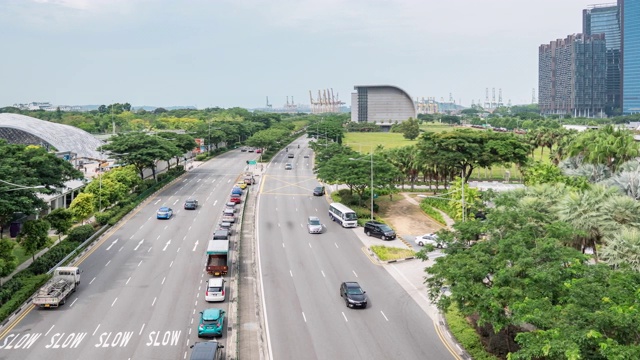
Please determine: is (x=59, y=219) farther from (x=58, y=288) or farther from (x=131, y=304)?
(x=131, y=304)

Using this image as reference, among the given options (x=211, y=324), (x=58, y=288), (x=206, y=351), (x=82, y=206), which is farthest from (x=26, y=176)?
(x=206, y=351)

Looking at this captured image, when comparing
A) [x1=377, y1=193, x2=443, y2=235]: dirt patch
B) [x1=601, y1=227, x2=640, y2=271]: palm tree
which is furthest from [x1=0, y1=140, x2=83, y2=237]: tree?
[x1=601, y1=227, x2=640, y2=271]: palm tree

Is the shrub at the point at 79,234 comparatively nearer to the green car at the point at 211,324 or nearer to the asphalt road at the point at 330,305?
the asphalt road at the point at 330,305

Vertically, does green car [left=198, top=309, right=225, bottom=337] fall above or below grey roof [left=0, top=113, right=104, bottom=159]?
below

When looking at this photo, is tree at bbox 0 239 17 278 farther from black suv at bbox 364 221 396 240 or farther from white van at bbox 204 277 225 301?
black suv at bbox 364 221 396 240

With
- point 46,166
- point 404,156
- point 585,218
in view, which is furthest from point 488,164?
point 46,166

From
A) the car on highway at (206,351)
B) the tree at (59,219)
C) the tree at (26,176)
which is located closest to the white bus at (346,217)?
the tree at (26,176)
